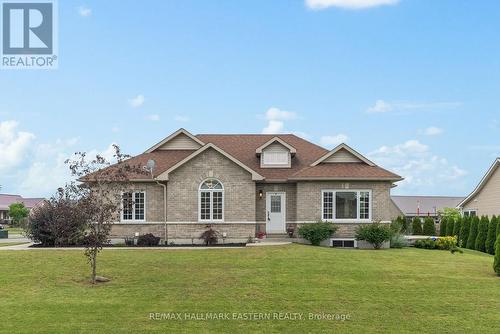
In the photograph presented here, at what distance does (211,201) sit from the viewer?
1061 inches

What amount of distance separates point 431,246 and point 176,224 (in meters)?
13.1

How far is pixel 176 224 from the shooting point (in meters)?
26.9

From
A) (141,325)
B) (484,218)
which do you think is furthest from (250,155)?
(141,325)

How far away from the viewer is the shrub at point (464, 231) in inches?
1298

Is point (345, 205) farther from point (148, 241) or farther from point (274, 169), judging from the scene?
point (148, 241)

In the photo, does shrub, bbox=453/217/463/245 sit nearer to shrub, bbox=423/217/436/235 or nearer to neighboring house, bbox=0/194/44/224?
shrub, bbox=423/217/436/235

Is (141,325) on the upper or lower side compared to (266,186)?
lower

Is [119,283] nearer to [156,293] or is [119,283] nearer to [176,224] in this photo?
[156,293]

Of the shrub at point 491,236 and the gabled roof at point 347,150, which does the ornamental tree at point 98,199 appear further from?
the shrub at point 491,236

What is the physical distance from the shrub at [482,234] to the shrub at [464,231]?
6.17 ft

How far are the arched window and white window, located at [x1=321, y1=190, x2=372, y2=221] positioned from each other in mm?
5171

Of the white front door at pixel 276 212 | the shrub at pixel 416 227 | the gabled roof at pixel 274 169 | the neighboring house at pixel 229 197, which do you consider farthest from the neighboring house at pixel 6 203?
the white front door at pixel 276 212

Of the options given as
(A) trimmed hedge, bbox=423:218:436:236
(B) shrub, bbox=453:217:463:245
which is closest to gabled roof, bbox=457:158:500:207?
(B) shrub, bbox=453:217:463:245

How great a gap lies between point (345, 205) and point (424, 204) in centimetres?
5256
